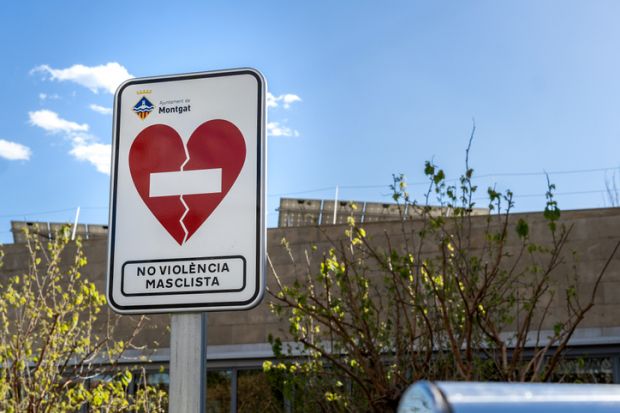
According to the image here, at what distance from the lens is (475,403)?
0.82 meters

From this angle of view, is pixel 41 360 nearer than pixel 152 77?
No

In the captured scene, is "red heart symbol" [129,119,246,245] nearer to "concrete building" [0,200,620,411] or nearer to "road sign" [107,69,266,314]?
"road sign" [107,69,266,314]

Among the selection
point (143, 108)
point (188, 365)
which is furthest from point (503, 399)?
point (143, 108)

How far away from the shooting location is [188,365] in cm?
194

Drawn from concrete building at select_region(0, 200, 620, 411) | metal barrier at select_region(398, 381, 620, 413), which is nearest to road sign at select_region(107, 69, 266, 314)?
metal barrier at select_region(398, 381, 620, 413)

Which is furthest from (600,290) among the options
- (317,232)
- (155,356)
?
(155,356)

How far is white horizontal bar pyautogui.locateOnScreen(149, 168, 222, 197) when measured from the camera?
83.4 inches

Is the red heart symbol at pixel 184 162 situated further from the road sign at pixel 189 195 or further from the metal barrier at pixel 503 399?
the metal barrier at pixel 503 399

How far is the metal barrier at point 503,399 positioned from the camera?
0.82m

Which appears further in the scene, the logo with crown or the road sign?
the logo with crown

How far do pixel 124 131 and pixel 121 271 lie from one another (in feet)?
1.28

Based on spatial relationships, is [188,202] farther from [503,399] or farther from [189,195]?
[503,399]

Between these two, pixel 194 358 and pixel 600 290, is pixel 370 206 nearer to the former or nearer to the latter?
pixel 600 290

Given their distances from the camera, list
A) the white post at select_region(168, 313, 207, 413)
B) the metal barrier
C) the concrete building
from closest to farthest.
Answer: the metal barrier
the white post at select_region(168, 313, 207, 413)
the concrete building
